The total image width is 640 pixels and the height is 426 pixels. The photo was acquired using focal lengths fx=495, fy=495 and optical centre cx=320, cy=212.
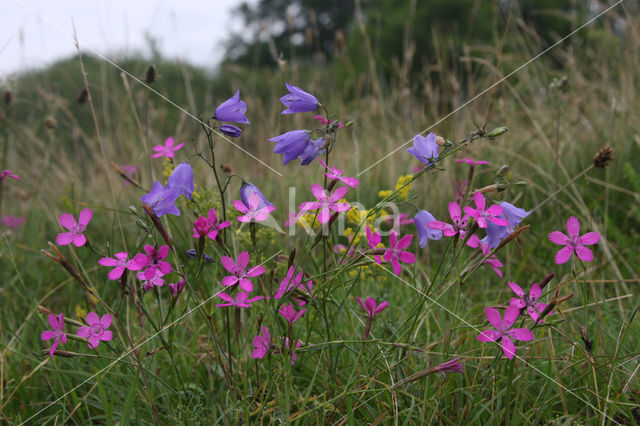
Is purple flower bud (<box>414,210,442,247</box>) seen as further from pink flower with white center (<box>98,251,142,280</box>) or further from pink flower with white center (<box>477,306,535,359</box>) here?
pink flower with white center (<box>98,251,142,280</box>)

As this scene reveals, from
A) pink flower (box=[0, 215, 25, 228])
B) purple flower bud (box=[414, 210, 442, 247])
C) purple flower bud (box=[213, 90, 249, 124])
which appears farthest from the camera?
pink flower (box=[0, 215, 25, 228])

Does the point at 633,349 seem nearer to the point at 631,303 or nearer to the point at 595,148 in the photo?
the point at 631,303

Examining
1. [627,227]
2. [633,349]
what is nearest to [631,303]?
[633,349]

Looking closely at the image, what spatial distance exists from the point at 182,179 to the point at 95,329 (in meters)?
0.37

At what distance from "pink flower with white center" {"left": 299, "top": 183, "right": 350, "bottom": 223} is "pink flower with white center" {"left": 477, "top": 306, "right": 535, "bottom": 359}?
1.16ft

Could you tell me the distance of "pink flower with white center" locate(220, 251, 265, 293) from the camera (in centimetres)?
97

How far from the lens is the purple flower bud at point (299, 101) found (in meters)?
1.12

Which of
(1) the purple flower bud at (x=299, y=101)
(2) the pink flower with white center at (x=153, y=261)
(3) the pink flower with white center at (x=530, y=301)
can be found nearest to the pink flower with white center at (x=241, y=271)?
(2) the pink flower with white center at (x=153, y=261)

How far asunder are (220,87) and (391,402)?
15.6m

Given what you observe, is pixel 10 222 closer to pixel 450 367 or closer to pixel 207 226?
pixel 207 226

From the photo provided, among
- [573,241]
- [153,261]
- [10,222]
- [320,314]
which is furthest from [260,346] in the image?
[10,222]

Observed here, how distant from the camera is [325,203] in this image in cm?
104

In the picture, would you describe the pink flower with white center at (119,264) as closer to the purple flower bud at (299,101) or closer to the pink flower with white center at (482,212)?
the purple flower bud at (299,101)

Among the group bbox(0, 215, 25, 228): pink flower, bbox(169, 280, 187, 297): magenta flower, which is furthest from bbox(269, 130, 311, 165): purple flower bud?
bbox(0, 215, 25, 228): pink flower
